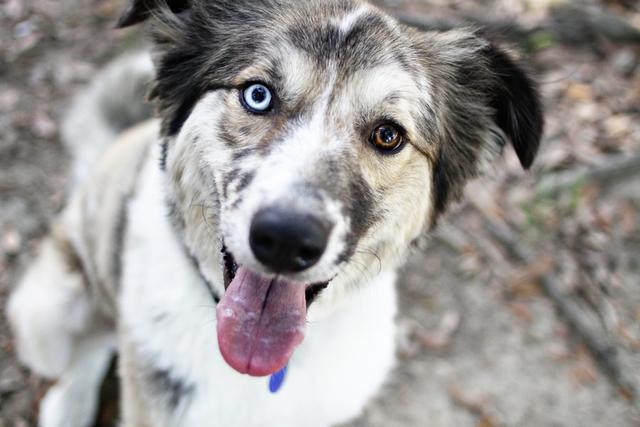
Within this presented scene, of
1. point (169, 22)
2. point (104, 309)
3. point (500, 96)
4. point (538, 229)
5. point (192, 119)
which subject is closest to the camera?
point (192, 119)

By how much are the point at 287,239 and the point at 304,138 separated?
0.44 m

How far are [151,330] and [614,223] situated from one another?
12.3 ft

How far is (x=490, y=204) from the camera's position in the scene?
4.63 m

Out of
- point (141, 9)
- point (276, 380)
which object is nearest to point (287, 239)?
point (276, 380)

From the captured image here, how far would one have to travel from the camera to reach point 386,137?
2199 mm

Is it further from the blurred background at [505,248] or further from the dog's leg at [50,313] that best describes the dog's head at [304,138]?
the dog's leg at [50,313]

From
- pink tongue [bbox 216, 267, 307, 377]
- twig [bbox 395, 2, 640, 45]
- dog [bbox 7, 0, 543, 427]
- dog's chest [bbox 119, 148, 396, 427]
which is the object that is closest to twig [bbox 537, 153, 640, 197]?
twig [bbox 395, 2, 640, 45]

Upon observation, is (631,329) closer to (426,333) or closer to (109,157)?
(426,333)

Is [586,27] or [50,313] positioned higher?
[586,27]

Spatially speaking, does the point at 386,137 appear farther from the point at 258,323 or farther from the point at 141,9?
the point at 141,9

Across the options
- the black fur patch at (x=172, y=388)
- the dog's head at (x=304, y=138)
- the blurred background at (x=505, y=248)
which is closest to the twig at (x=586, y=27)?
the blurred background at (x=505, y=248)

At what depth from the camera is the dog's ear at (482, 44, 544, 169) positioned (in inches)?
98.1

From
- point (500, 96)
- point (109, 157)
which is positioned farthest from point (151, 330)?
point (500, 96)

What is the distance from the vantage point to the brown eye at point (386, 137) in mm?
2184
